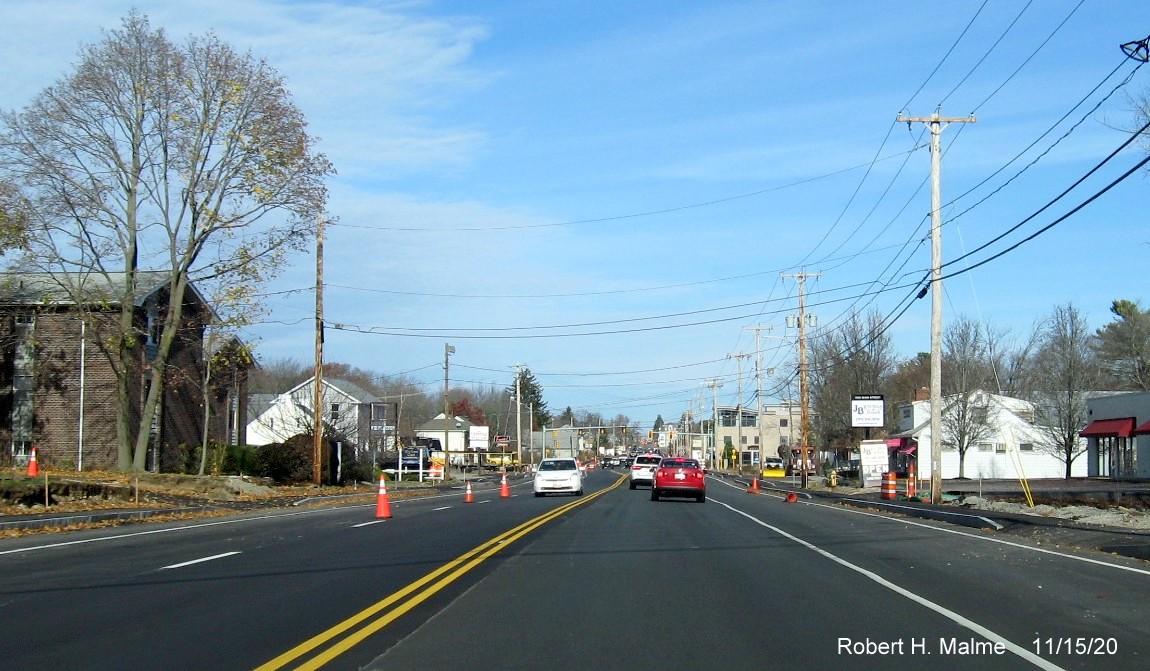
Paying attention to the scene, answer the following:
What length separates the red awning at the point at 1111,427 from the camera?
51.6 m

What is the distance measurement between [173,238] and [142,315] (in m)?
5.25

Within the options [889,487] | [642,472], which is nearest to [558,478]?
[889,487]

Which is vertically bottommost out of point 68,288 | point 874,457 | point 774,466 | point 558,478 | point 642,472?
point 774,466

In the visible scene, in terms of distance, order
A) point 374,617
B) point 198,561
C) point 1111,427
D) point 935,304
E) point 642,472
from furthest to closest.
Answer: point 642,472 → point 1111,427 → point 935,304 → point 198,561 → point 374,617

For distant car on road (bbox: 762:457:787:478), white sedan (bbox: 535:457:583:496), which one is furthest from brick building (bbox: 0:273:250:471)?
distant car on road (bbox: 762:457:787:478)

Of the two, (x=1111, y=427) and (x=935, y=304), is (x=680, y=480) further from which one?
(x=1111, y=427)

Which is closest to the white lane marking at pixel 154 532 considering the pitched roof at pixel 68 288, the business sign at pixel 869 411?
the pitched roof at pixel 68 288

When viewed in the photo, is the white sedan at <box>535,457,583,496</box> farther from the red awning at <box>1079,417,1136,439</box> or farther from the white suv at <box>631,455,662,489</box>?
the red awning at <box>1079,417,1136,439</box>

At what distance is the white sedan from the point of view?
4012cm

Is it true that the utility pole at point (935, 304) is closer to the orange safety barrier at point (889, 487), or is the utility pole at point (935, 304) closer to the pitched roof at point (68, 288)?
the orange safety barrier at point (889, 487)

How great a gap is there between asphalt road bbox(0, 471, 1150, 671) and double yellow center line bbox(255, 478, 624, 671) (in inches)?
1.3

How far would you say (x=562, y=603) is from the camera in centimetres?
1138

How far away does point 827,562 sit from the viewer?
15633 mm

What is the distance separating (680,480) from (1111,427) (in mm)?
28895
